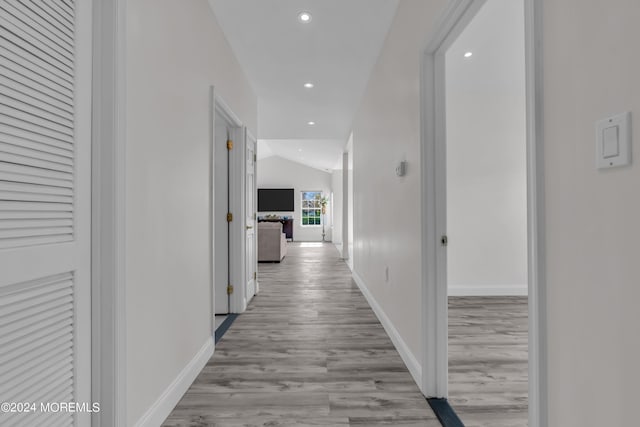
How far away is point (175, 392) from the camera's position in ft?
5.89

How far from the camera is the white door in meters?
3.71

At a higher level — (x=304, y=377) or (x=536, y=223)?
(x=536, y=223)

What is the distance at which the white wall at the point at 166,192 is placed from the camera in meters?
1.43

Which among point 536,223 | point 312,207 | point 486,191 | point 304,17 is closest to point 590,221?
point 536,223

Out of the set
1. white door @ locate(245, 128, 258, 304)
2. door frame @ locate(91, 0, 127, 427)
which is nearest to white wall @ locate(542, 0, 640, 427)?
door frame @ locate(91, 0, 127, 427)

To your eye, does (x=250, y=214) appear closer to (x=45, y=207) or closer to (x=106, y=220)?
(x=106, y=220)

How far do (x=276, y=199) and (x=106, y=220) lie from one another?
1166 cm

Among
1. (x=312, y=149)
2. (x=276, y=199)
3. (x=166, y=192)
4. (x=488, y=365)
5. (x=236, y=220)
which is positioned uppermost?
(x=312, y=149)

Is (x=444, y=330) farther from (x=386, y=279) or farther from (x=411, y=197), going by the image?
(x=386, y=279)

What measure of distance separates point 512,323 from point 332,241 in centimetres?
928

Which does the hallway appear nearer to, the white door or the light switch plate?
the white door

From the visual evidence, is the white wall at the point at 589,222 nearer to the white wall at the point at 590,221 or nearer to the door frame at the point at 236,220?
the white wall at the point at 590,221

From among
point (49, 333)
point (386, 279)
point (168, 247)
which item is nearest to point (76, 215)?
point (49, 333)

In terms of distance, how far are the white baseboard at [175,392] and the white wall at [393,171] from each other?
4.52 feet
